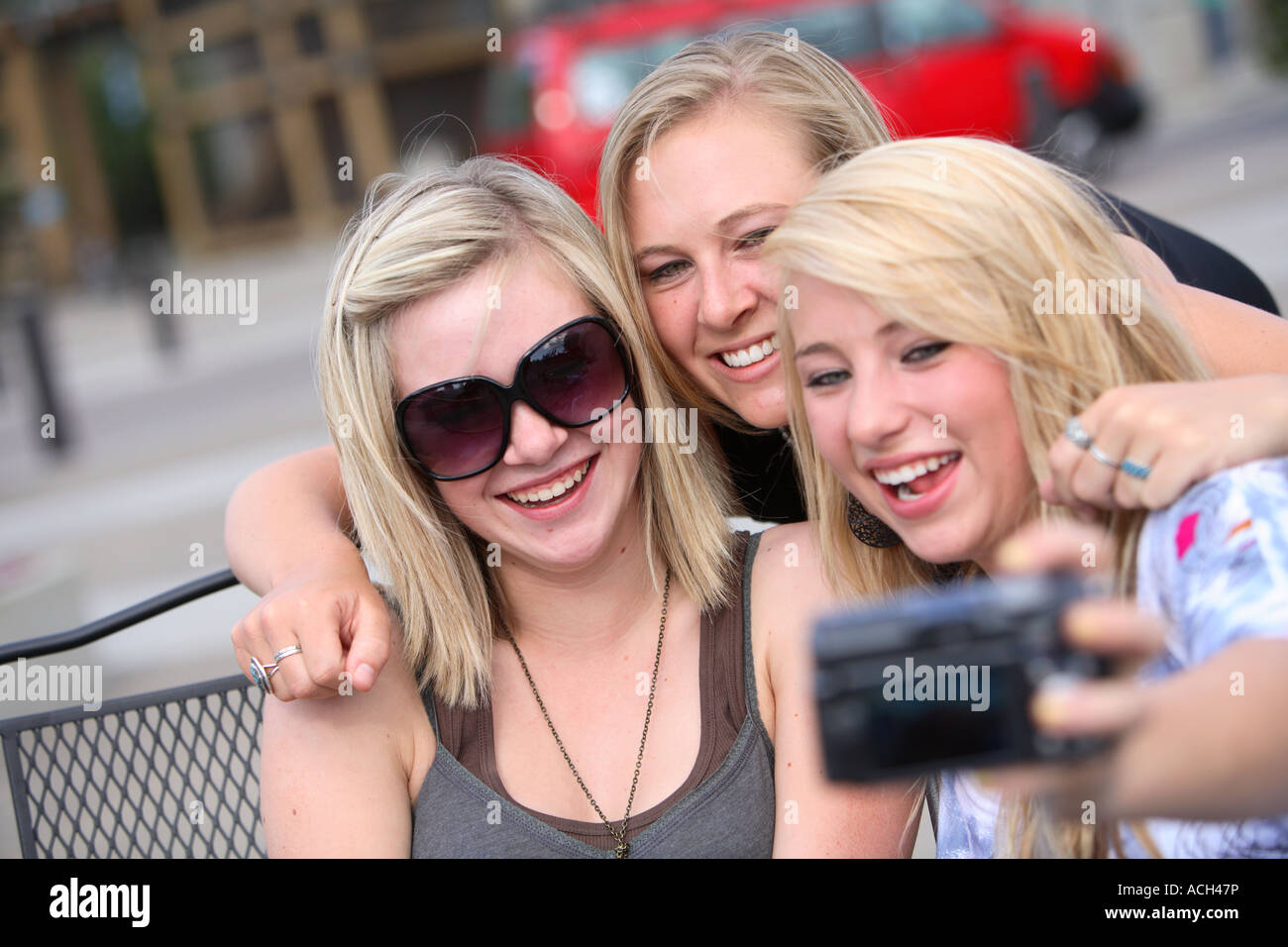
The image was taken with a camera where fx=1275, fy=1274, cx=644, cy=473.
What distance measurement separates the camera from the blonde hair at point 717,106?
99.1 inches

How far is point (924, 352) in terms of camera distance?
1.69 m

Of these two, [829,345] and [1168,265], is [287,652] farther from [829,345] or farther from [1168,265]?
[1168,265]

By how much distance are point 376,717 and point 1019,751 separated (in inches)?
55.4

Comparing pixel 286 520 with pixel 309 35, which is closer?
pixel 286 520

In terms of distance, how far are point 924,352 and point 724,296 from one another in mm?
777

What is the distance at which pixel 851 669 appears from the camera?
3.50 feet

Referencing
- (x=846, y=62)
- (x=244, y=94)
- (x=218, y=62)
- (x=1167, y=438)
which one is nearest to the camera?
(x=1167, y=438)

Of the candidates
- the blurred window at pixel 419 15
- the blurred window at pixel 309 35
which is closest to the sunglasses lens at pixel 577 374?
the blurred window at pixel 419 15

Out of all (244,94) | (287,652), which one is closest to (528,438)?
(287,652)

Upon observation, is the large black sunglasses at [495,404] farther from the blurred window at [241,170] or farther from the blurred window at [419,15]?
the blurred window at [241,170]

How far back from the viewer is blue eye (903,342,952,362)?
1683mm

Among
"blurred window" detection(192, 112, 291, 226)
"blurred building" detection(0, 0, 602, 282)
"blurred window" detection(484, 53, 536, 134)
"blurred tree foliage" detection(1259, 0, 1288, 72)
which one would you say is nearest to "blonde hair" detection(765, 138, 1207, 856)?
"blurred window" detection(484, 53, 536, 134)

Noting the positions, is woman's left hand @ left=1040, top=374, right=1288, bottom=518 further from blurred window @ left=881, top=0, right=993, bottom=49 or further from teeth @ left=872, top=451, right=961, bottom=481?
blurred window @ left=881, top=0, right=993, bottom=49
